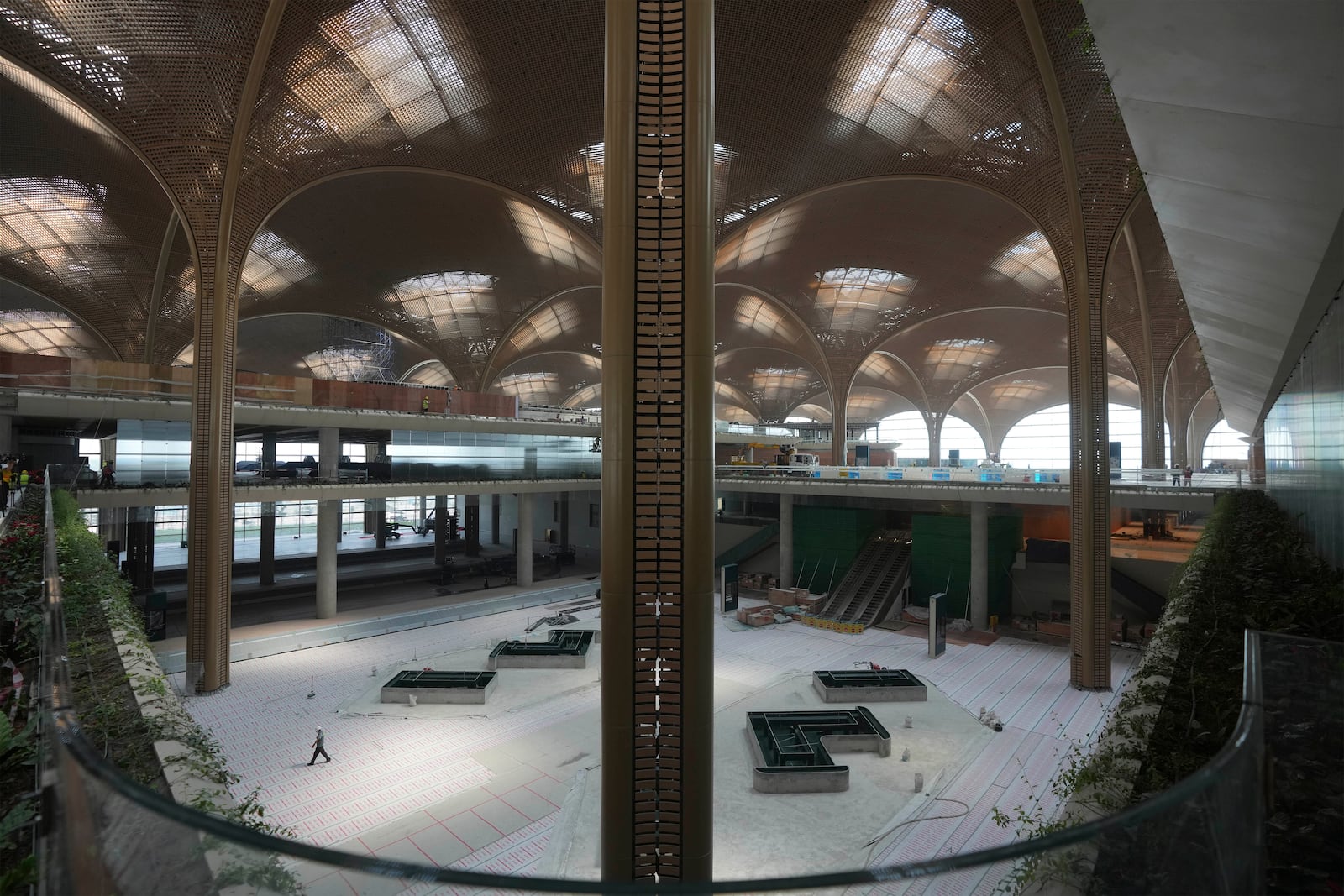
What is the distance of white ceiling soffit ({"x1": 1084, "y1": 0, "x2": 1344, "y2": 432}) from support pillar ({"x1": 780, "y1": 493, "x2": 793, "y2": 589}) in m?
26.0

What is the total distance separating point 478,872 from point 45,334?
48.2m

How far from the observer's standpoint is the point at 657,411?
653cm

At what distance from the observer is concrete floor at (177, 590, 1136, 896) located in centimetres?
1084

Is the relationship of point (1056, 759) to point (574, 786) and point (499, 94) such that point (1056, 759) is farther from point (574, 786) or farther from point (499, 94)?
point (499, 94)

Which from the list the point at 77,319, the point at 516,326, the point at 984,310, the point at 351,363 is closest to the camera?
the point at 77,319

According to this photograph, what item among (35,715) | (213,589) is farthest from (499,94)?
(35,715)

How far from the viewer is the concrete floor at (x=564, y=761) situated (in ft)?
35.6

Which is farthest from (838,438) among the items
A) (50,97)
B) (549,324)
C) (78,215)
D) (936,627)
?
(78,215)

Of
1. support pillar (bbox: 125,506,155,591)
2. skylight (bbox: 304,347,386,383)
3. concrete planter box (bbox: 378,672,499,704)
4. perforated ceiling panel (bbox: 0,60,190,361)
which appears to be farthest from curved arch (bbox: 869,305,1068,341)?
support pillar (bbox: 125,506,155,591)

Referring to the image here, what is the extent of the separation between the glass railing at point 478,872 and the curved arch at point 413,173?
764 inches

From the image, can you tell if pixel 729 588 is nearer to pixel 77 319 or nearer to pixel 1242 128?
pixel 1242 128

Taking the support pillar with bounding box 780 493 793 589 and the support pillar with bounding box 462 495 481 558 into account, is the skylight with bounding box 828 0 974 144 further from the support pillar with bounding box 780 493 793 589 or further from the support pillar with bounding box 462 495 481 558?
the support pillar with bounding box 462 495 481 558

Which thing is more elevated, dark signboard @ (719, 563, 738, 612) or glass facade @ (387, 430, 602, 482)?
glass facade @ (387, 430, 602, 482)

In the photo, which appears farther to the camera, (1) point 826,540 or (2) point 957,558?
(1) point 826,540
